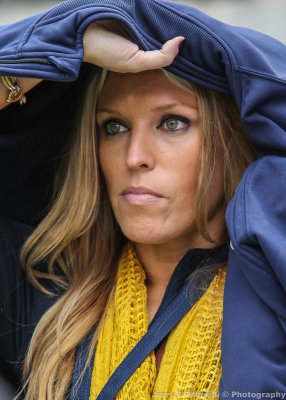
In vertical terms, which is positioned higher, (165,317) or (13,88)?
(13,88)

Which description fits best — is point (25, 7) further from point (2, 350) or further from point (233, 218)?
point (233, 218)

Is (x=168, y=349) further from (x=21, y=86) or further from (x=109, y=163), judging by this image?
(x=21, y=86)

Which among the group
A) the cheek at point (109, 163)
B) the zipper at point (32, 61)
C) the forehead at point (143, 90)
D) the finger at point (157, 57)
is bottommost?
the cheek at point (109, 163)

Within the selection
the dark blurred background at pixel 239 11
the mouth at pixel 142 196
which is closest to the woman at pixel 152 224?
the mouth at pixel 142 196

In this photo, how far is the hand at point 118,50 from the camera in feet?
4.59

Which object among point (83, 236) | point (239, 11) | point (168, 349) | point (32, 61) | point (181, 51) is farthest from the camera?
point (239, 11)

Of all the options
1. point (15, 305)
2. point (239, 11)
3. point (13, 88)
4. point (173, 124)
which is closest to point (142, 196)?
point (173, 124)

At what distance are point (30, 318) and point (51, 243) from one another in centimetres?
23

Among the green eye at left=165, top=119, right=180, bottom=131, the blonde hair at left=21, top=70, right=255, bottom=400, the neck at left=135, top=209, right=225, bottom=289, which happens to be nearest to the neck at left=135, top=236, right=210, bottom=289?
the neck at left=135, top=209, right=225, bottom=289

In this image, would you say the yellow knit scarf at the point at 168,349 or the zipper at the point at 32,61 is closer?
the zipper at the point at 32,61

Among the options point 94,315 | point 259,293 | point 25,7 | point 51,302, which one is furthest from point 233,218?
point 25,7

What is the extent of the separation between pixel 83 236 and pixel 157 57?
69 cm

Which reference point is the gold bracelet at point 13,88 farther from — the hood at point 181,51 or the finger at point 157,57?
the finger at point 157,57

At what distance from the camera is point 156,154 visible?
1.59 m
